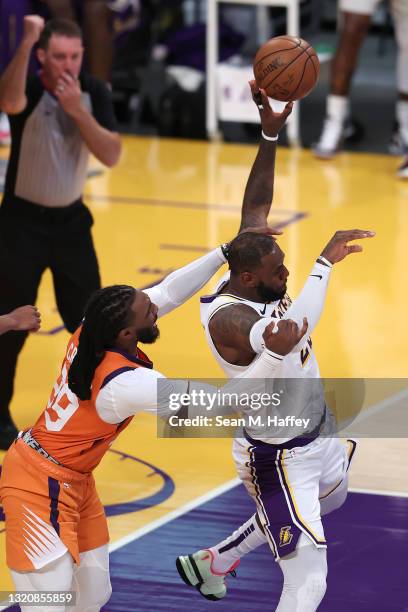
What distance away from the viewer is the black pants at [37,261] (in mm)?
7047

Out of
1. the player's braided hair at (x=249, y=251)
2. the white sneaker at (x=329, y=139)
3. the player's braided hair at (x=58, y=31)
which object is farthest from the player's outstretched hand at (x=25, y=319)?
the white sneaker at (x=329, y=139)

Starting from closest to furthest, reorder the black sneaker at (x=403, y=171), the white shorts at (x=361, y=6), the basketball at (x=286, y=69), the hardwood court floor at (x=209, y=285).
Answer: the basketball at (x=286, y=69) → the hardwood court floor at (x=209, y=285) → the black sneaker at (x=403, y=171) → the white shorts at (x=361, y=6)

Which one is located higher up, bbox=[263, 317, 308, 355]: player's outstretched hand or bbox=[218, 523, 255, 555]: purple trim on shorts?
bbox=[263, 317, 308, 355]: player's outstretched hand

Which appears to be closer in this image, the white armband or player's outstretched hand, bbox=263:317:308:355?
player's outstretched hand, bbox=263:317:308:355

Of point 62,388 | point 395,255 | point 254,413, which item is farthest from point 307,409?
point 395,255

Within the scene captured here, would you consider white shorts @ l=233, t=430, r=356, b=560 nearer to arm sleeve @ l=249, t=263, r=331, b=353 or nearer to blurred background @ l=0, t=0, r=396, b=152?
arm sleeve @ l=249, t=263, r=331, b=353

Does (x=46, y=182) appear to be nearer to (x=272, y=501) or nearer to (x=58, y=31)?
(x=58, y=31)

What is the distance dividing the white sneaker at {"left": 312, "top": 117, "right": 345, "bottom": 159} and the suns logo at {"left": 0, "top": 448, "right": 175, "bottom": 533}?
6.89 meters

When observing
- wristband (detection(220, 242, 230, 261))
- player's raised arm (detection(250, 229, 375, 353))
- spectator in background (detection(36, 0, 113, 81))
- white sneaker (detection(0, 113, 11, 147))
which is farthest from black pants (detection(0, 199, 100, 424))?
white sneaker (detection(0, 113, 11, 147))

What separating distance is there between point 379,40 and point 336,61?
4.31 metres

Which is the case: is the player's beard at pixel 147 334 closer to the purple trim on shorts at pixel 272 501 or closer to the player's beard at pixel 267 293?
the player's beard at pixel 267 293

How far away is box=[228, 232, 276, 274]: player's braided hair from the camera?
4.95m

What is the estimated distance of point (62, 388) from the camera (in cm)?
477

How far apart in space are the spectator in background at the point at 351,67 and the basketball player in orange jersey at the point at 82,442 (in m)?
8.36
